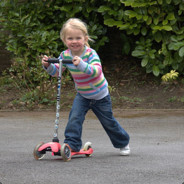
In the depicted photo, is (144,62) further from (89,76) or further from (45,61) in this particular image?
(45,61)

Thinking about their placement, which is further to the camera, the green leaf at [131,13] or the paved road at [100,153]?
the green leaf at [131,13]

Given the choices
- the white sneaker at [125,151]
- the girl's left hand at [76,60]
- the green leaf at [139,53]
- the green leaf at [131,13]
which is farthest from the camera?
the green leaf at [139,53]

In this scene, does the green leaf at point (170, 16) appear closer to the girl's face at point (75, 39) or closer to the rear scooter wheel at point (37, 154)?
the girl's face at point (75, 39)

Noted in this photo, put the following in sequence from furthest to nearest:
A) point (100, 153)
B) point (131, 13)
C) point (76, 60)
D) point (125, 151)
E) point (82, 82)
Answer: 1. point (131, 13)
2. point (100, 153)
3. point (125, 151)
4. point (82, 82)
5. point (76, 60)

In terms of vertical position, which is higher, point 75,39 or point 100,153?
point 75,39

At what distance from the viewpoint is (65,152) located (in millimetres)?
4527

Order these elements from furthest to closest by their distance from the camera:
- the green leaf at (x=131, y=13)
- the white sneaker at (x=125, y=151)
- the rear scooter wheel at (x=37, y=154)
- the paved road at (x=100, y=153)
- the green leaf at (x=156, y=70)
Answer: the green leaf at (x=156, y=70), the green leaf at (x=131, y=13), the white sneaker at (x=125, y=151), the rear scooter wheel at (x=37, y=154), the paved road at (x=100, y=153)

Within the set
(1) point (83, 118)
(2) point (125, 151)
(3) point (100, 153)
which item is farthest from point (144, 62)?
(1) point (83, 118)

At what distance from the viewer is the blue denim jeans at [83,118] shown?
4754mm

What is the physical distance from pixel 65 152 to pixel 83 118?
48 cm

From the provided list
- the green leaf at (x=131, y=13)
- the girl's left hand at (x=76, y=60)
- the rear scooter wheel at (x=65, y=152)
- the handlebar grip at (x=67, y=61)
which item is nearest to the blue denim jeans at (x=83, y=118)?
the rear scooter wheel at (x=65, y=152)

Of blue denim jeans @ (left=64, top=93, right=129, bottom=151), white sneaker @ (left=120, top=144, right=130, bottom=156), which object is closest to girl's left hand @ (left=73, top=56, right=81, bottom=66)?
blue denim jeans @ (left=64, top=93, right=129, bottom=151)

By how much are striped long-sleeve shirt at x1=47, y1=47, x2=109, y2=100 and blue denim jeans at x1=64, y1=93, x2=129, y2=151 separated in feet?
0.27

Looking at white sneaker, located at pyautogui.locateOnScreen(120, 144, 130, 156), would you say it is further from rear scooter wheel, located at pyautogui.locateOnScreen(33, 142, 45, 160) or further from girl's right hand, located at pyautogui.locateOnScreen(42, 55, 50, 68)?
girl's right hand, located at pyautogui.locateOnScreen(42, 55, 50, 68)
